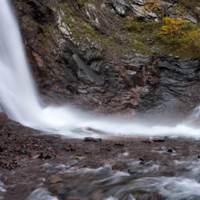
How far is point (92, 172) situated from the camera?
4066mm

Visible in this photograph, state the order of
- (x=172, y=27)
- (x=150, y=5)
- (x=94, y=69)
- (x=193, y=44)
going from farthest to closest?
(x=150, y=5) < (x=172, y=27) < (x=193, y=44) < (x=94, y=69)

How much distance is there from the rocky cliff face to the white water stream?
1.74ft

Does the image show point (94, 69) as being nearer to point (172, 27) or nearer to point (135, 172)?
point (172, 27)

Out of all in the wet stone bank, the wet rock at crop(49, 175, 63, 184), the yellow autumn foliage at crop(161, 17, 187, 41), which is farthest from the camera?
the yellow autumn foliage at crop(161, 17, 187, 41)

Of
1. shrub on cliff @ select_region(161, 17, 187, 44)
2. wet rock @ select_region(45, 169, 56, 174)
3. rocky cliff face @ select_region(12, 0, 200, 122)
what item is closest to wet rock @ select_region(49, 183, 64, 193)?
wet rock @ select_region(45, 169, 56, 174)

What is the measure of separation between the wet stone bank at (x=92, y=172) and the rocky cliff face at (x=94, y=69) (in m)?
6.91

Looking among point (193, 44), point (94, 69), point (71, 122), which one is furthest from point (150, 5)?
point (71, 122)

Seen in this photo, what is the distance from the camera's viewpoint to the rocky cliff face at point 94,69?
41.0 ft

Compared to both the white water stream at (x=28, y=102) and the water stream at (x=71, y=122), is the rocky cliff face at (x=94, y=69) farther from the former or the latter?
the water stream at (x=71, y=122)

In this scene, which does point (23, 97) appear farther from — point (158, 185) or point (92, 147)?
point (158, 185)

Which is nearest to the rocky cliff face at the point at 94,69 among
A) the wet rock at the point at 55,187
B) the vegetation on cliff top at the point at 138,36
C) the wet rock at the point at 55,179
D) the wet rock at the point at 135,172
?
the vegetation on cliff top at the point at 138,36

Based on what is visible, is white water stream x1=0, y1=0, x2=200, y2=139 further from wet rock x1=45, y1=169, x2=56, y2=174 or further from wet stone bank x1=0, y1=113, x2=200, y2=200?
wet rock x1=45, y1=169, x2=56, y2=174

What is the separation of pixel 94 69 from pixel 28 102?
17.0 feet

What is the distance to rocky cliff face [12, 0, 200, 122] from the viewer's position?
12.5 m
